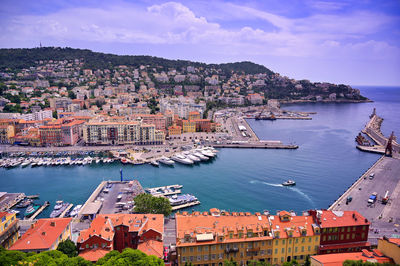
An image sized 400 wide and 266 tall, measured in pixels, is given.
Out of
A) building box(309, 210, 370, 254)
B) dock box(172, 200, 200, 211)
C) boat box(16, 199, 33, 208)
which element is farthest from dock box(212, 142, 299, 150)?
building box(309, 210, 370, 254)

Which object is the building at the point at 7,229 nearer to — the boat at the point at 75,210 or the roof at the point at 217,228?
the boat at the point at 75,210

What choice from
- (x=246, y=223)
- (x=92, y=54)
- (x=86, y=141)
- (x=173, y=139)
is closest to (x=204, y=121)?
(x=173, y=139)

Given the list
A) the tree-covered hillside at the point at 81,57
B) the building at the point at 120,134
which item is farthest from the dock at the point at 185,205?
the tree-covered hillside at the point at 81,57

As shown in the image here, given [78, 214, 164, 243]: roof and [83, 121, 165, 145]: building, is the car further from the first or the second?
[83, 121, 165, 145]: building

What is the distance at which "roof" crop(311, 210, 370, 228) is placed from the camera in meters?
13.7

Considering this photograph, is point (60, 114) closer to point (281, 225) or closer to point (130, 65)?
point (281, 225)

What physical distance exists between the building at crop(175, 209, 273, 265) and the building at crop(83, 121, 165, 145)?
26.2m

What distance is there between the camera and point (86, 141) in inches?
Result: 1519

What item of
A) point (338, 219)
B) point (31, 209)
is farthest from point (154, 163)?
point (338, 219)

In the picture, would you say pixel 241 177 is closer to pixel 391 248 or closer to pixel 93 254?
pixel 391 248

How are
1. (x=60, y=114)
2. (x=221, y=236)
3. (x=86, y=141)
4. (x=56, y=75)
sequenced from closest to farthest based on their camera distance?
(x=221, y=236), (x=86, y=141), (x=60, y=114), (x=56, y=75)

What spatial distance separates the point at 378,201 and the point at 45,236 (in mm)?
21934

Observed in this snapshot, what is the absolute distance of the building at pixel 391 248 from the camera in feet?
37.7

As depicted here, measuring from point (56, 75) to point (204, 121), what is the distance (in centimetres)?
5896
